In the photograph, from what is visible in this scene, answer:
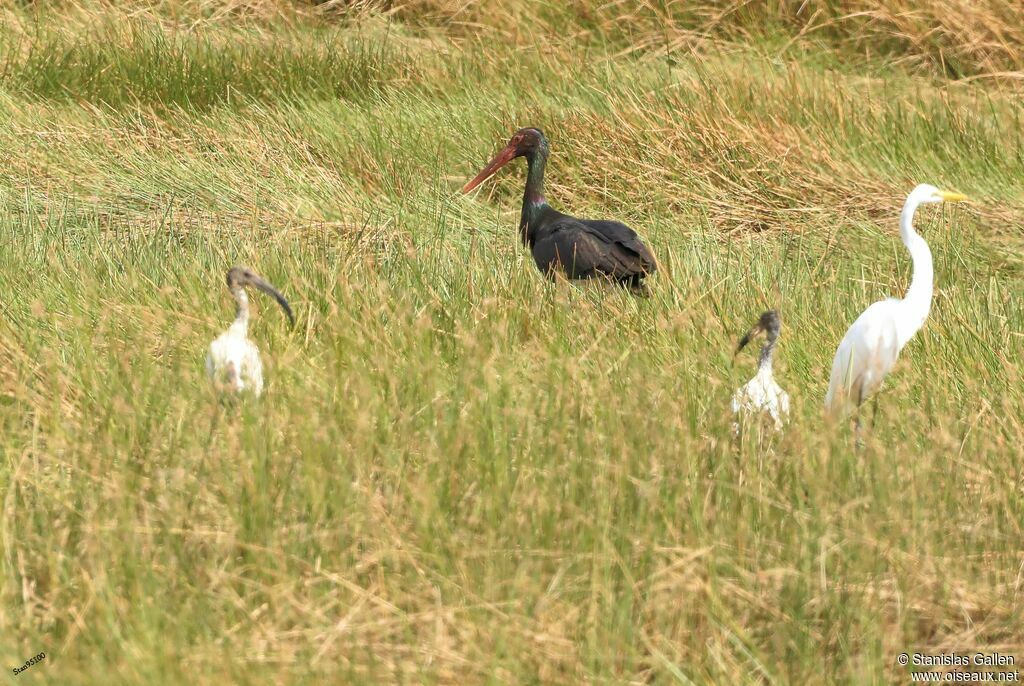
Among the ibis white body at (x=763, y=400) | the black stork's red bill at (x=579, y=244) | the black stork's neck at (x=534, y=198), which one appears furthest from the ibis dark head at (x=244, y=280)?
the black stork's neck at (x=534, y=198)

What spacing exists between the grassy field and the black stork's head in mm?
186

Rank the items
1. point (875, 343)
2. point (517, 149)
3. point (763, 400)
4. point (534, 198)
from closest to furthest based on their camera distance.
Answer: point (763, 400) < point (875, 343) < point (534, 198) < point (517, 149)

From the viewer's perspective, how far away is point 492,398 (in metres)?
3.05

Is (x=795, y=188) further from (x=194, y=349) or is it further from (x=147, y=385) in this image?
(x=147, y=385)

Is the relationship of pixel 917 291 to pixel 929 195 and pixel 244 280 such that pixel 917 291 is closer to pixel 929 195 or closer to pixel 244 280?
pixel 929 195

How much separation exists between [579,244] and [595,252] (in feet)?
0.33

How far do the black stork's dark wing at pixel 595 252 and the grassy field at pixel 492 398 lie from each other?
13 cm

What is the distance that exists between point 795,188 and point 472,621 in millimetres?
4551

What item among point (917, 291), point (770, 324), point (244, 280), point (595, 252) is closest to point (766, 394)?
point (770, 324)

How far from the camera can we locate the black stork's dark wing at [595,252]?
5289 mm

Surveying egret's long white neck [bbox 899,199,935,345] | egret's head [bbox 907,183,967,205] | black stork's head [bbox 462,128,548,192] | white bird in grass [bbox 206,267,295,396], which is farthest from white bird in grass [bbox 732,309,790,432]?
black stork's head [bbox 462,128,548,192]

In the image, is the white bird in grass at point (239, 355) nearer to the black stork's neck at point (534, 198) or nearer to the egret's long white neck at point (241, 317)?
the egret's long white neck at point (241, 317)

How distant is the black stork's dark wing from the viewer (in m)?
5.29

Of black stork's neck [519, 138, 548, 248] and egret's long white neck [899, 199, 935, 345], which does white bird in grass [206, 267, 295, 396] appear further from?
black stork's neck [519, 138, 548, 248]
